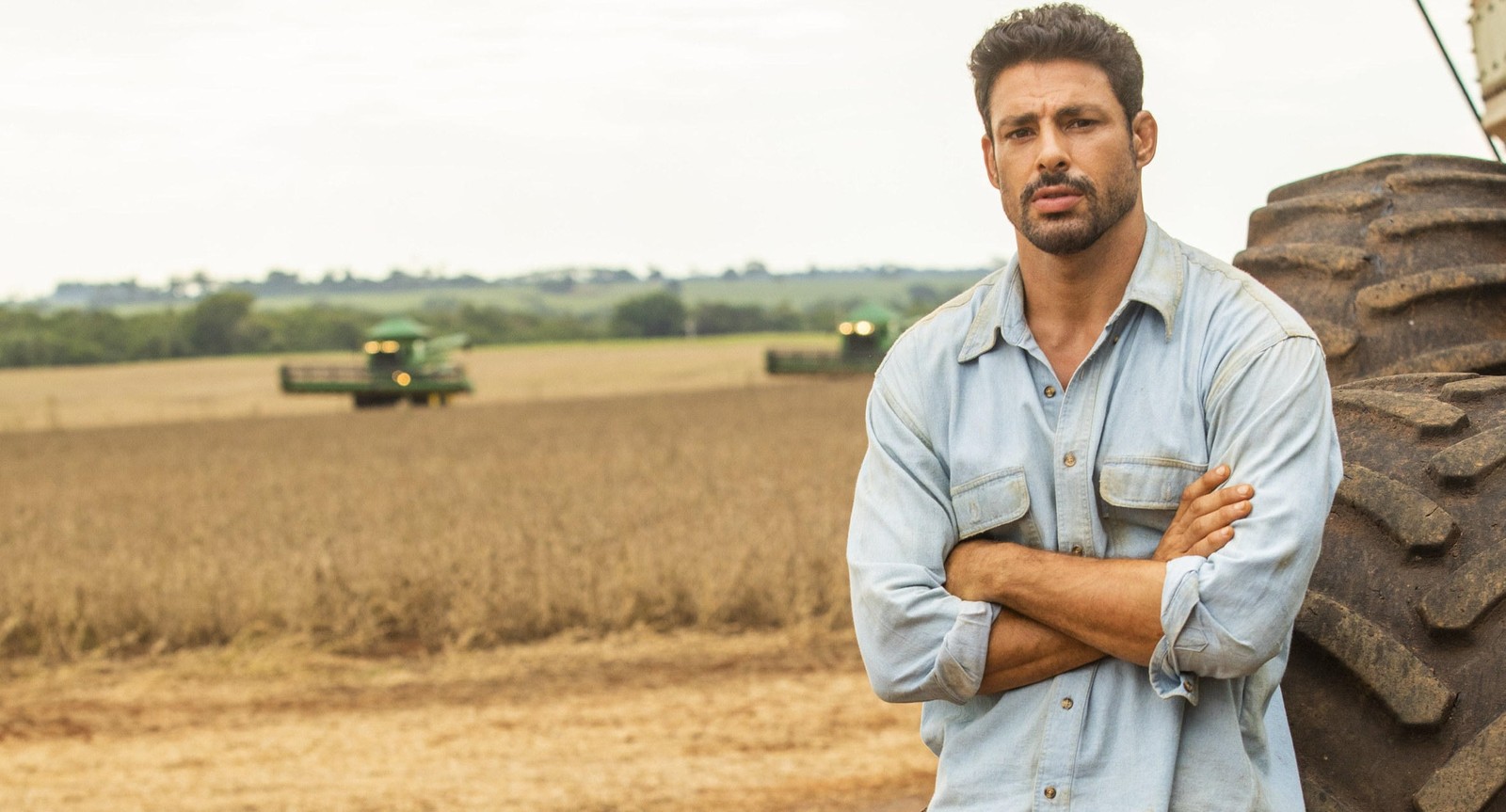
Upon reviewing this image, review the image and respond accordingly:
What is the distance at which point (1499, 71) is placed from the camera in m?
3.41

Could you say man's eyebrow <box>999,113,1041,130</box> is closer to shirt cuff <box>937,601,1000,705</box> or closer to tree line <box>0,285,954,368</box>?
shirt cuff <box>937,601,1000,705</box>

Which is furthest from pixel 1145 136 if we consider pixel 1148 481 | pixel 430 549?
pixel 430 549

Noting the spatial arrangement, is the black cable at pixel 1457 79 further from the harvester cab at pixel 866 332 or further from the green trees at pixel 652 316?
the green trees at pixel 652 316

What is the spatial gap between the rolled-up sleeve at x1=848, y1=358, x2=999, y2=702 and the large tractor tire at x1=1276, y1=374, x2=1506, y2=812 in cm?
47

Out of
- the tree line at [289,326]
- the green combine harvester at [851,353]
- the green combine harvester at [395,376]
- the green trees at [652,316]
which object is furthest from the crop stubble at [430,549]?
the green trees at [652,316]

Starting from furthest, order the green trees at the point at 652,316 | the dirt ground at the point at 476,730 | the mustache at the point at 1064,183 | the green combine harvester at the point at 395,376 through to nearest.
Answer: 1. the green trees at the point at 652,316
2. the green combine harvester at the point at 395,376
3. the dirt ground at the point at 476,730
4. the mustache at the point at 1064,183

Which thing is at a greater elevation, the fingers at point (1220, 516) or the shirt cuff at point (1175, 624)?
the fingers at point (1220, 516)

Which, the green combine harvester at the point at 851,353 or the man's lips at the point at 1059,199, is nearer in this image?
the man's lips at the point at 1059,199

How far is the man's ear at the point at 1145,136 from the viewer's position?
2326 millimetres

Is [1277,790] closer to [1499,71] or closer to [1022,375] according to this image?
[1022,375]

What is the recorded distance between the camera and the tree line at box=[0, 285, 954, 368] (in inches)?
2486

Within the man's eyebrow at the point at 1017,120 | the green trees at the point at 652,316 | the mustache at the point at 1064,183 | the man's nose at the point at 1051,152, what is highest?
the man's eyebrow at the point at 1017,120

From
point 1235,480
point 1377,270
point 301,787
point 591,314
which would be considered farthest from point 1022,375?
point 591,314

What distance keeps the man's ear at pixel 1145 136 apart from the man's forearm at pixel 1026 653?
73 centimetres
